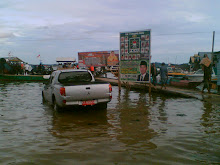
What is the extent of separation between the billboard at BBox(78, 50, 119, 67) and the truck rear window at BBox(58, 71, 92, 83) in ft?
75.8

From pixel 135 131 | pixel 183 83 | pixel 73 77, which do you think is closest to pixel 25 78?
pixel 183 83

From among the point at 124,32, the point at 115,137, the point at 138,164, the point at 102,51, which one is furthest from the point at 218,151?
the point at 102,51

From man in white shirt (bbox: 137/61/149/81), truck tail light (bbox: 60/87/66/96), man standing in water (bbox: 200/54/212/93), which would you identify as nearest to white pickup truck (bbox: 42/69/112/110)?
truck tail light (bbox: 60/87/66/96)

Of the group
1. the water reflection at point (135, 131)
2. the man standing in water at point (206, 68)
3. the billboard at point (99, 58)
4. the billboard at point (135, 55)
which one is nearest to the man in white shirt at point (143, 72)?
the billboard at point (135, 55)

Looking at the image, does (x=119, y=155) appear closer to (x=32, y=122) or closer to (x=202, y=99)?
(x=32, y=122)

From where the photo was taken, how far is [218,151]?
14.6 feet

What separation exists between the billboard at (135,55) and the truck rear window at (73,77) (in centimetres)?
613

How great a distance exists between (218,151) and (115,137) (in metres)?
2.27

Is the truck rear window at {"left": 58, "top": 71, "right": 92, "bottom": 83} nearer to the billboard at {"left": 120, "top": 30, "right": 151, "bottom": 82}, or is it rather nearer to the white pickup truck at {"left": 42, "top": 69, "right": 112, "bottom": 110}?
the white pickup truck at {"left": 42, "top": 69, "right": 112, "bottom": 110}

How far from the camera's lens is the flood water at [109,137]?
4176 mm

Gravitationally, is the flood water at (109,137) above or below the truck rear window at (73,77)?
below

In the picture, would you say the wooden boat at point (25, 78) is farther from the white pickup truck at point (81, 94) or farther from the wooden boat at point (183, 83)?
the white pickup truck at point (81, 94)

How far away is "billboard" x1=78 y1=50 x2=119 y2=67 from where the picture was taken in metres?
33.1

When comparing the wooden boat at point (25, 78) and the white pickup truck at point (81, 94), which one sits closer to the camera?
the white pickup truck at point (81, 94)
